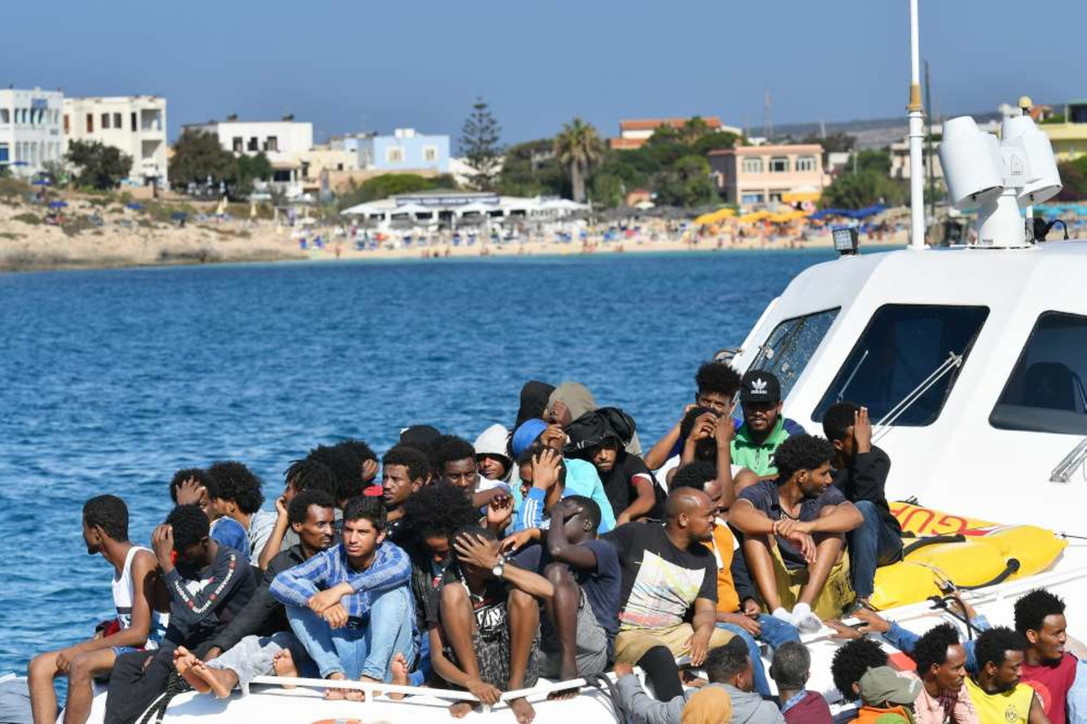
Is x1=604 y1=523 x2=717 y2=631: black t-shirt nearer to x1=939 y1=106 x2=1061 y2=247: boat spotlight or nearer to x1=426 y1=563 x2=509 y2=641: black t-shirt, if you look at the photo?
x1=426 y1=563 x2=509 y2=641: black t-shirt

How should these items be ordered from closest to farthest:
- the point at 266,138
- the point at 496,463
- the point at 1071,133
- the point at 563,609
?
the point at 563,609 < the point at 496,463 < the point at 1071,133 < the point at 266,138

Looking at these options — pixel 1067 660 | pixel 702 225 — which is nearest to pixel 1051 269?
pixel 1067 660

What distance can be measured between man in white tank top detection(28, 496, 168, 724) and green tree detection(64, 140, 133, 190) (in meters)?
142

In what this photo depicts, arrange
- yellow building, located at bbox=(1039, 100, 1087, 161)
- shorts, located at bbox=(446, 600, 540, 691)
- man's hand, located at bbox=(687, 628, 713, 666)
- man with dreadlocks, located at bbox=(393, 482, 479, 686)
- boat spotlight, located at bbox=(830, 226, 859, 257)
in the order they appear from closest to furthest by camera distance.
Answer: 1. shorts, located at bbox=(446, 600, 540, 691)
2. man's hand, located at bbox=(687, 628, 713, 666)
3. man with dreadlocks, located at bbox=(393, 482, 479, 686)
4. boat spotlight, located at bbox=(830, 226, 859, 257)
5. yellow building, located at bbox=(1039, 100, 1087, 161)

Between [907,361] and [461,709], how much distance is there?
4.51m

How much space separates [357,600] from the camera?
→ 26.3 ft

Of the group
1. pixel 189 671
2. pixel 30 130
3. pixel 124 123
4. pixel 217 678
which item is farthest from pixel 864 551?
pixel 124 123

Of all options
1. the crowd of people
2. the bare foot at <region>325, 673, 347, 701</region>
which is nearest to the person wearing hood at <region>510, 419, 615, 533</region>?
the crowd of people

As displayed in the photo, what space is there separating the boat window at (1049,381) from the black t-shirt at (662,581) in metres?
2.90

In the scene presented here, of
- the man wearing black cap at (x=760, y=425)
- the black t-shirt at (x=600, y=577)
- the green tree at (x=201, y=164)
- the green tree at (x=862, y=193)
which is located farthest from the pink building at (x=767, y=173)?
the black t-shirt at (x=600, y=577)

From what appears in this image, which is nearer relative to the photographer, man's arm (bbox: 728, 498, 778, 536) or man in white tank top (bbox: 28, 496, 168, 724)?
man in white tank top (bbox: 28, 496, 168, 724)

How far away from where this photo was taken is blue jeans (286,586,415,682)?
8.01 metres

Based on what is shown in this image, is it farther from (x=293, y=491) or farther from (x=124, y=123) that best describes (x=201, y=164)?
(x=293, y=491)

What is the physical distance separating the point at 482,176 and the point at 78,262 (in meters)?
48.3
